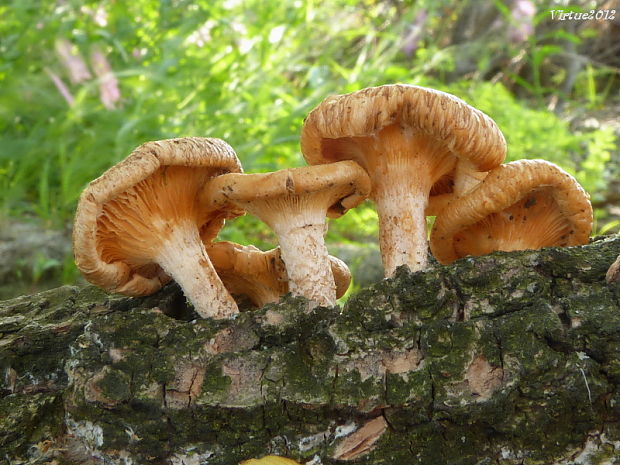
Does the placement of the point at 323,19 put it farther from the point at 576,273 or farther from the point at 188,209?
the point at 576,273

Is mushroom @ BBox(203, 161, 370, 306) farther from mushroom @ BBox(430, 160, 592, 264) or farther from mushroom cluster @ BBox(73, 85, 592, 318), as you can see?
mushroom @ BBox(430, 160, 592, 264)

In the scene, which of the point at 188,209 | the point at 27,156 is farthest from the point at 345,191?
the point at 27,156

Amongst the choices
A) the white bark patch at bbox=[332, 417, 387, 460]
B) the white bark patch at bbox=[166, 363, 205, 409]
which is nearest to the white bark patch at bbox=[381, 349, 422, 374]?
the white bark patch at bbox=[332, 417, 387, 460]

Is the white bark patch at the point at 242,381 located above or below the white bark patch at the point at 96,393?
below

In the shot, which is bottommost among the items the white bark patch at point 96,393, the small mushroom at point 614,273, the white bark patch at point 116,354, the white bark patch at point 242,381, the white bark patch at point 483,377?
the white bark patch at point 483,377

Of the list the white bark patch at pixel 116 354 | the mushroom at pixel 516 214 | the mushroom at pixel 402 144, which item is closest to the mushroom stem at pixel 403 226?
the mushroom at pixel 402 144

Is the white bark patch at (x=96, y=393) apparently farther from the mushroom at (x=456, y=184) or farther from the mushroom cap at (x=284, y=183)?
the mushroom at (x=456, y=184)

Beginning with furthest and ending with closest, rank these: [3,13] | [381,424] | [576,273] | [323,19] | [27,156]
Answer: [323,19] → [3,13] → [27,156] → [576,273] → [381,424]
